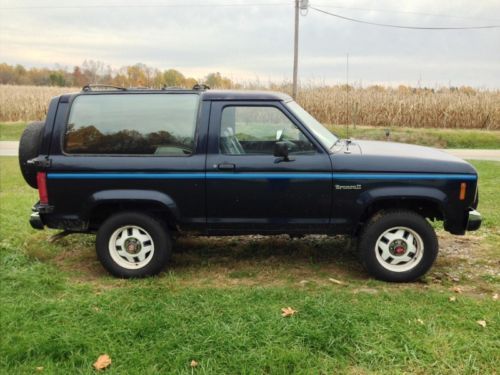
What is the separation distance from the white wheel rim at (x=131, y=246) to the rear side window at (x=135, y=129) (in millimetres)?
811

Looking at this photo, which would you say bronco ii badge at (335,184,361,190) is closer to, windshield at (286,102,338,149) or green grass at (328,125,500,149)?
windshield at (286,102,338,149)

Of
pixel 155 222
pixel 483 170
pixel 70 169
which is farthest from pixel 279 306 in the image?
pixel 483 170

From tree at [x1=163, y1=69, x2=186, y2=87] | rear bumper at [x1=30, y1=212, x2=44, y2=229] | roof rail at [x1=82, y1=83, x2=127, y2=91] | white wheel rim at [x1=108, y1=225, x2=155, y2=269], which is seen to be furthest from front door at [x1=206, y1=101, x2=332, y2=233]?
tree at [x1=163, y1=69, x2=186, y2=87]

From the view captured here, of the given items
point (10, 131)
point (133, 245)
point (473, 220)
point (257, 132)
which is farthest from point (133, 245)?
point (10, 131)

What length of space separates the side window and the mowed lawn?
1327 millimetres

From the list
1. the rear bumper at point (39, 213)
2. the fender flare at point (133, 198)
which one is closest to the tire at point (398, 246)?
the fender flare at point (133, 198)

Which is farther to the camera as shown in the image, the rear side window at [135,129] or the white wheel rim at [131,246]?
the white wheel rim at [131,246]

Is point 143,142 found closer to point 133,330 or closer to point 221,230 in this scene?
point 221,230

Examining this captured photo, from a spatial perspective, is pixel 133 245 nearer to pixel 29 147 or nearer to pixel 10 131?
pixel 29 147

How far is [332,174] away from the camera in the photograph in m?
4.61

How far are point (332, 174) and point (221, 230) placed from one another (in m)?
1.25

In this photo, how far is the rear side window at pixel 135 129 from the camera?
4754 millimetres

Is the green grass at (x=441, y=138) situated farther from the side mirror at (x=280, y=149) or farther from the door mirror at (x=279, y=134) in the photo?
the side mirror at (x=280, y=149)

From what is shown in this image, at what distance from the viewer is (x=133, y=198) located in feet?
15.4
